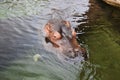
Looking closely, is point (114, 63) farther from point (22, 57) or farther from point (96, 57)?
point (22, 57)

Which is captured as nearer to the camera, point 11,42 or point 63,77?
point 63,77

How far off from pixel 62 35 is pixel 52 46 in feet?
1.51

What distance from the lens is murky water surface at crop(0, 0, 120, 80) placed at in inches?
291

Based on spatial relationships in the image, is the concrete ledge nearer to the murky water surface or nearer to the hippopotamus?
the murky water surface

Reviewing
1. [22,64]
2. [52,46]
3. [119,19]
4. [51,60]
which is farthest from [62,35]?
[119,19]

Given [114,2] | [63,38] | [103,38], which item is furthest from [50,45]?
[114,2]

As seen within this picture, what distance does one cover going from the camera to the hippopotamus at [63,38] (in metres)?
7.81

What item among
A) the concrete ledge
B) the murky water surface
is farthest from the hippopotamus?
the concrete ledge

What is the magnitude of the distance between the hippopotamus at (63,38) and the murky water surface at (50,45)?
0.20 meters

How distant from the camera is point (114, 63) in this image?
8.15m

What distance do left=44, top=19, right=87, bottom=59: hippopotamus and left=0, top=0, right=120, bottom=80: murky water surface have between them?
0.20 m

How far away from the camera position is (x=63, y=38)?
27.6ft

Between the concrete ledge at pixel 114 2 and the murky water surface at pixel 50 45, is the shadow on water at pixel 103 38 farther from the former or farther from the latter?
the concrete ledge at pixel 114 2

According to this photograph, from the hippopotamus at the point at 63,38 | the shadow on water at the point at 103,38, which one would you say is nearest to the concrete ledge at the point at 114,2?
the shadow on water at the point at 103,38
